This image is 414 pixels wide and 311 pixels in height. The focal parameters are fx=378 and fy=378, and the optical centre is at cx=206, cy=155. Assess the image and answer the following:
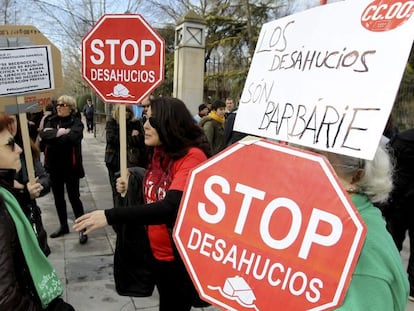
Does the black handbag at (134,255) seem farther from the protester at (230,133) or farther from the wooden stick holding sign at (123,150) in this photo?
the protester at (230,133)

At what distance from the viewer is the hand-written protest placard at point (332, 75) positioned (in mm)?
1025

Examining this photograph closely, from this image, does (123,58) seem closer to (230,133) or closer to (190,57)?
(230,133)

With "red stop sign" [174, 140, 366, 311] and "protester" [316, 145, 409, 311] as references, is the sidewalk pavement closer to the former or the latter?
"red stop sign" [174, 140, 366, 311]

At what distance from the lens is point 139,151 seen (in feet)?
15.9

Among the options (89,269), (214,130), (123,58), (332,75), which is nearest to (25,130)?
(123,58)

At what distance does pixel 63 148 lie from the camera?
4.54 meters

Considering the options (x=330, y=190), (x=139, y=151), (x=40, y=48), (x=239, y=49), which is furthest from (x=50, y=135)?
(x=239, y=49)

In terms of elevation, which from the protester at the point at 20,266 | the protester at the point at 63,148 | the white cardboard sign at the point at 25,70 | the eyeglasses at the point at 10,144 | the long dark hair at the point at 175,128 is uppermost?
the white cardboard sign at the point at 25,70

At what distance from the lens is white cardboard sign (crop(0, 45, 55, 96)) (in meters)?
2.53

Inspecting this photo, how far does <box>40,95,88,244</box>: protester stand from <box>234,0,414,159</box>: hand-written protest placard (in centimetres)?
345

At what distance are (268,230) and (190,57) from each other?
7.77 metres

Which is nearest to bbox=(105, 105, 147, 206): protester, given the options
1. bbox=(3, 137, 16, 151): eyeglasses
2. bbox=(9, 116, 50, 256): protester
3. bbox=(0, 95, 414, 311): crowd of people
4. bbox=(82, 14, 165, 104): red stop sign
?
bbox=(0, 95, 414, 311): crowd of people

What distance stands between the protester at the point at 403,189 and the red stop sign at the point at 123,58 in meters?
2.23

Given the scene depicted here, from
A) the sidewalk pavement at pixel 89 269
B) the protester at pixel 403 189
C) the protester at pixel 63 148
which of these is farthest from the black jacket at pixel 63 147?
the protester at pixel 403 189
